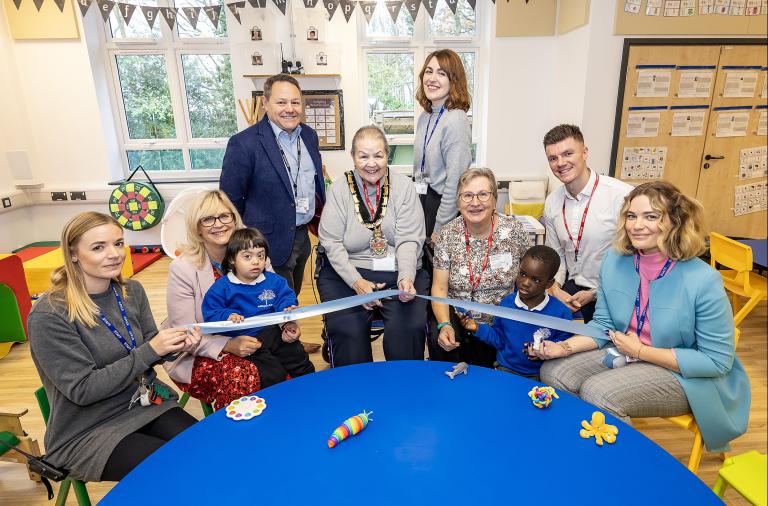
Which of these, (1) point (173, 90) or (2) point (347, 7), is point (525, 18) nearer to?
(2) point (347, 7)

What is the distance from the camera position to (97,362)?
1784 mm

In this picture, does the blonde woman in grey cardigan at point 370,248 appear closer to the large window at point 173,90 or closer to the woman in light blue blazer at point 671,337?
the woman in light blue blazer at point 671,337

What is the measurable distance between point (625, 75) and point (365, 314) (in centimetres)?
427

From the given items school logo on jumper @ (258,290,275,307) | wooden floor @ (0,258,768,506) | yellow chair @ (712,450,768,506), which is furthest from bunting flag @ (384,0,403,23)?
yellow chair @ (712,450,768,506)

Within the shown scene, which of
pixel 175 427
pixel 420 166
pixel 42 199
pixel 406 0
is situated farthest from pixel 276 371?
pixel 42 199

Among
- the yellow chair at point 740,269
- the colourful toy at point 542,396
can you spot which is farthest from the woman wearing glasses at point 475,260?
the yellow chair at point 740,269

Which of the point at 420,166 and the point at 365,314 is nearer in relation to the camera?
the point at 365,314

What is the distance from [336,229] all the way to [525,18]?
439cm

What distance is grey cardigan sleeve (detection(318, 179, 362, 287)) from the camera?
106 inches

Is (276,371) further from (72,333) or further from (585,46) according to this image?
(585,46)

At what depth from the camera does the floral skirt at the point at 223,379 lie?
7.02 feet

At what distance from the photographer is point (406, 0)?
5.33 meters

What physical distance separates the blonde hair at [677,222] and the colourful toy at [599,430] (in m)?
0.84

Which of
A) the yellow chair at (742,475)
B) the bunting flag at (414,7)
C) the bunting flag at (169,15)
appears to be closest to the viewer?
the yellow chair at (742,475)
